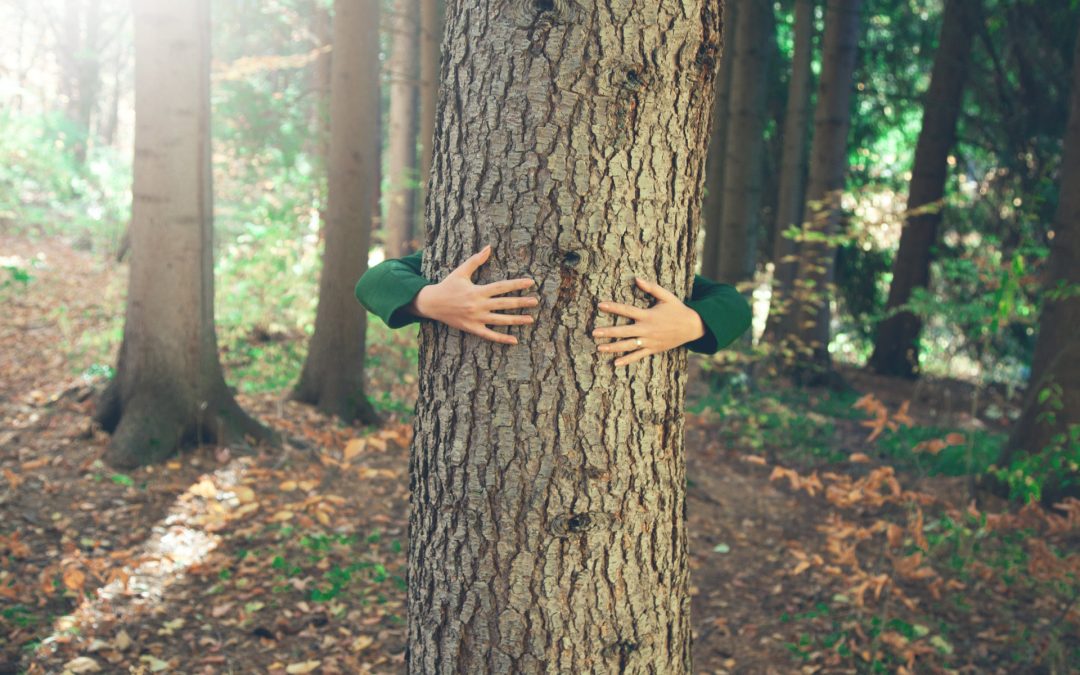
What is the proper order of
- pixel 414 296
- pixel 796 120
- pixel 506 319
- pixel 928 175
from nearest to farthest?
pixel 506 319 → pixel 414 296 → pixel 796 120 → pixel 928 175

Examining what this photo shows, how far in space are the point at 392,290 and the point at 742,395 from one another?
8069 millimetres

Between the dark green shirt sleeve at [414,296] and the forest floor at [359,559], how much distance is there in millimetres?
2354

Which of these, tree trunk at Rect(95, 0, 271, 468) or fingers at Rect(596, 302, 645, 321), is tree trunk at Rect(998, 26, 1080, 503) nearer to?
fingers at Rect(596, 302, 645, 321)

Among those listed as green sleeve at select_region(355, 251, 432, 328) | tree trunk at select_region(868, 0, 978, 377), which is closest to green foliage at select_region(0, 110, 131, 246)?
tree trunk at select_region(868, 0, 978, 377)

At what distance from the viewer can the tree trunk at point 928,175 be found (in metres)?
12.4

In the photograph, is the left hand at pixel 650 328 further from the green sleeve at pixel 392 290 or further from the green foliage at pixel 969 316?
the green foliage at pixel 969 316

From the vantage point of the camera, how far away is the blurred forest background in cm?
452

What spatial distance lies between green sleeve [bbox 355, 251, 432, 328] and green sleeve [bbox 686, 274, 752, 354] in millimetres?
821

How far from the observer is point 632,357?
2.32 metres

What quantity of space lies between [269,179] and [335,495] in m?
10.2

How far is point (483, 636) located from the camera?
7.92 feet

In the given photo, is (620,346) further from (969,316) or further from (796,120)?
(796,120)

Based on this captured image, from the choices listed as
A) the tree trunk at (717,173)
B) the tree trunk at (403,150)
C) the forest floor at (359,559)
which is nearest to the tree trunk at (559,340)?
the forest floor at (359,559)

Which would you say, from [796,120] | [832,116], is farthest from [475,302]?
[796,120]
